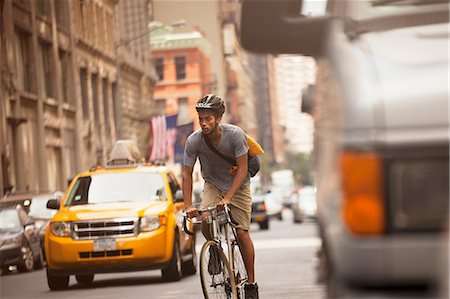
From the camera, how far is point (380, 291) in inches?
180

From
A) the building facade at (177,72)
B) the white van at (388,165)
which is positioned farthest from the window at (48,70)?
the building facade at (177,72)

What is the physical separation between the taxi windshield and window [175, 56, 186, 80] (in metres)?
82.4

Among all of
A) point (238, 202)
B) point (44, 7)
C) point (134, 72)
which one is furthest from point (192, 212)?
point (134, 72)

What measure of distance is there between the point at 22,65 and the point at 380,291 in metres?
40.2

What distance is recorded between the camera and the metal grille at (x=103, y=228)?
17.5m

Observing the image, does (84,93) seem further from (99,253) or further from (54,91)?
(99,253)

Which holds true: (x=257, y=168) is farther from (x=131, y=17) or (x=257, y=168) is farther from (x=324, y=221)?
(x=131, y=17)

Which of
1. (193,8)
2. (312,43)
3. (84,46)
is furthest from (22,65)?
(193,8)

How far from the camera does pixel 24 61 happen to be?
1746 inches

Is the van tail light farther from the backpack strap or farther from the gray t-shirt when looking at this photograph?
A: the backpack strap

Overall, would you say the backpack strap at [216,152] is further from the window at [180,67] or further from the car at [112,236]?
the window at [180,67]

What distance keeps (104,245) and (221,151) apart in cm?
724

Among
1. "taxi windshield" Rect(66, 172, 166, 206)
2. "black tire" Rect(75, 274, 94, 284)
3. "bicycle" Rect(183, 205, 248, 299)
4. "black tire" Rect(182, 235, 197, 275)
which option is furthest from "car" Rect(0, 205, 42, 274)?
"bicycle" Rect(183, 205, 248, 299)

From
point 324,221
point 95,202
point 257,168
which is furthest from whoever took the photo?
point 95,202
